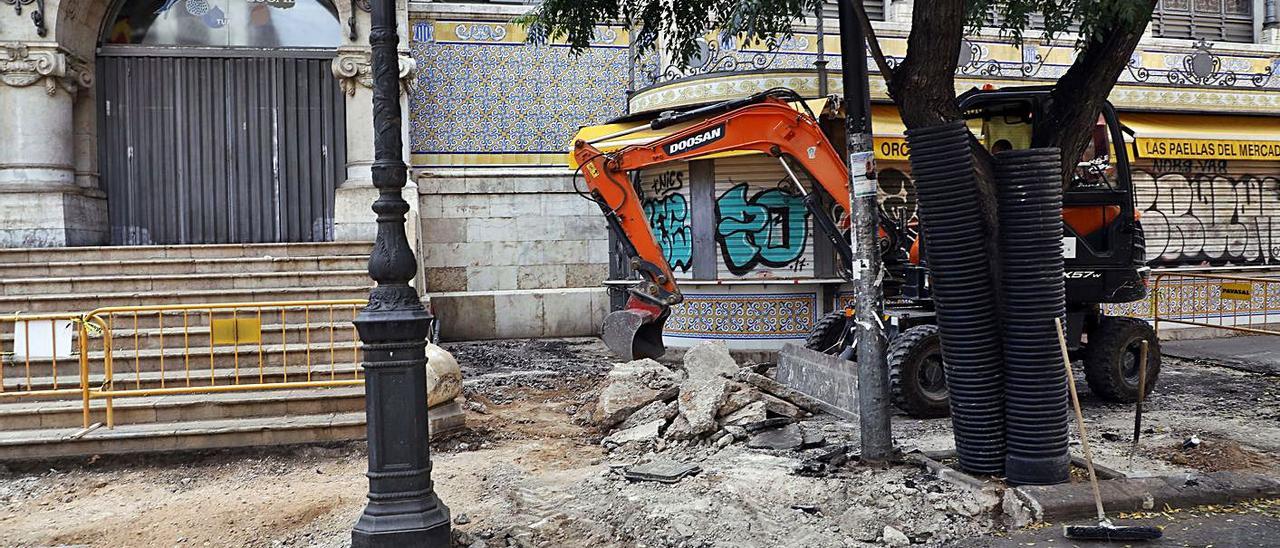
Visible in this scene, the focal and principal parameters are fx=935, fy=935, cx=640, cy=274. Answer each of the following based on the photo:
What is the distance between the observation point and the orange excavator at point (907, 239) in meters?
8.11

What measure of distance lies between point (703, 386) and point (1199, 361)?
24.5ft

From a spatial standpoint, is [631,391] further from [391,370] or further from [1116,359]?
[1116,359]

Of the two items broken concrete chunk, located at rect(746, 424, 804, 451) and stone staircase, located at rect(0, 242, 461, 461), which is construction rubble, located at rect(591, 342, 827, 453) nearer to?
broken concrete chunk, located at rect(746, 424, 804, 451)

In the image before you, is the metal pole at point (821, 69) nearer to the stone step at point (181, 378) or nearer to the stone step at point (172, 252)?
the stone step at point (172, 252)

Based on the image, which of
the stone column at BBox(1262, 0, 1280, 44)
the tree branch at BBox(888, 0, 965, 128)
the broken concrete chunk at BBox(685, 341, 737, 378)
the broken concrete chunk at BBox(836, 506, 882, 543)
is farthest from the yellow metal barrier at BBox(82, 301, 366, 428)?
the stone column at BBox(1262, 0, 1280, 44)

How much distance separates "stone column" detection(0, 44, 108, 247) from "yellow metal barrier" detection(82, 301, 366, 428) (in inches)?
161

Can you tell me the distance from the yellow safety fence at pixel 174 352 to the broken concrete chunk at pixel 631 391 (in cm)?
209

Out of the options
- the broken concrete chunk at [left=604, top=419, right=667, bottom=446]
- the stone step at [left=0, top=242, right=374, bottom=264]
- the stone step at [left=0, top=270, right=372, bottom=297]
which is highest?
the stone step at [left=0, top=242, right=374, bottom=264]

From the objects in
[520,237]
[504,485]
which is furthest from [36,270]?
[504,485]

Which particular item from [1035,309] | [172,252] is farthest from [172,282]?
[1035,309]

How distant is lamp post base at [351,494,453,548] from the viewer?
15.0 feet

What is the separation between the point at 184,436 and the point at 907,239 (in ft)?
22.1

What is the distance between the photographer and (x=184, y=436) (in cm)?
709

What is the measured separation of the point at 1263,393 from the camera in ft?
30.0
